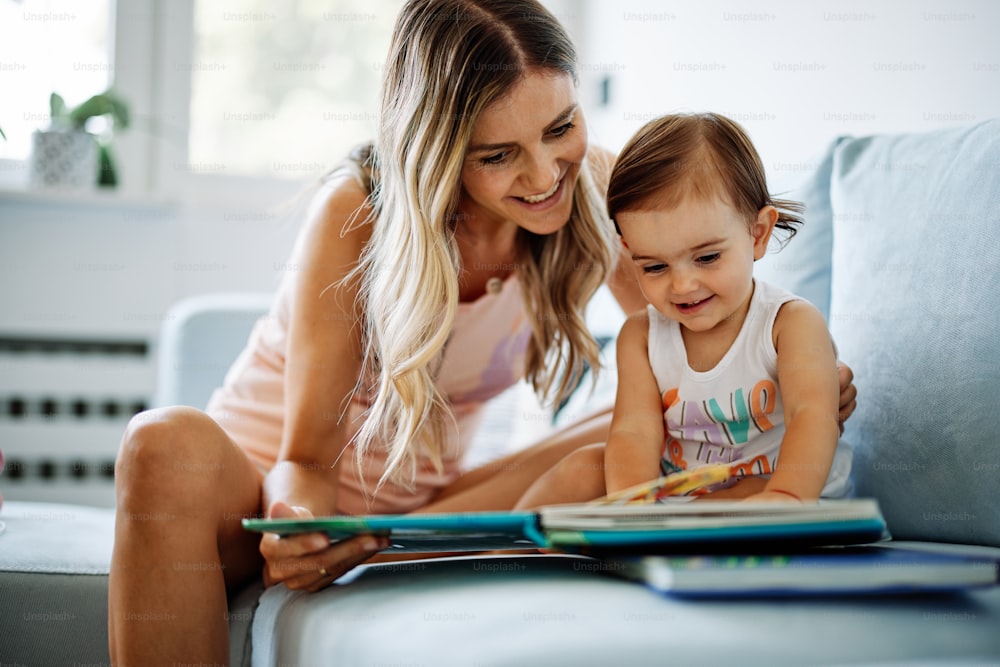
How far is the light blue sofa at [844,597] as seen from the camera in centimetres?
64

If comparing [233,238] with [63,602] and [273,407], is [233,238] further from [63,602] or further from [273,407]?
[63,602]

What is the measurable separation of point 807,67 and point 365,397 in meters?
1.00

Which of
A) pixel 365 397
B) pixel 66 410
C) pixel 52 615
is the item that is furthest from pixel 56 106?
pixel 52 615

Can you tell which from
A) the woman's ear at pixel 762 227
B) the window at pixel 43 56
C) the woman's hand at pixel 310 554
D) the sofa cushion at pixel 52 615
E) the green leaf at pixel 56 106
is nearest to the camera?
the woman's hand at pixel 310 554

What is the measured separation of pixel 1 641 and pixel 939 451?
109cm

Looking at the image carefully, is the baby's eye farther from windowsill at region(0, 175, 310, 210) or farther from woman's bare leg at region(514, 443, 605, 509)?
windowsill at region(0, 175, 310, 210)

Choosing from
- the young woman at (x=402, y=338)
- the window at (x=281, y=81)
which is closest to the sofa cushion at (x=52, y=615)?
the young woman at (x=402, y=338)

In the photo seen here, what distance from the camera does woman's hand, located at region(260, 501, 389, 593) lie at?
800mm

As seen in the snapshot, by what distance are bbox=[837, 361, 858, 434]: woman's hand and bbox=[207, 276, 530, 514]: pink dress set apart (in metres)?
0.53

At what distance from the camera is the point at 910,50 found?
140 cm

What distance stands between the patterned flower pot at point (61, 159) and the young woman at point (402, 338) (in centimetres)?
144

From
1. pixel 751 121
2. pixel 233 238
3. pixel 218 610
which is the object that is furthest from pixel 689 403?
pixel 233 238

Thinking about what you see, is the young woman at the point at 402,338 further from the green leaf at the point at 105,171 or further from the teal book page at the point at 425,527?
the green leaf at the point at 105,171

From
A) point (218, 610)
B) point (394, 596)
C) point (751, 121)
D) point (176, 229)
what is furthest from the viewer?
point (176, 229)
